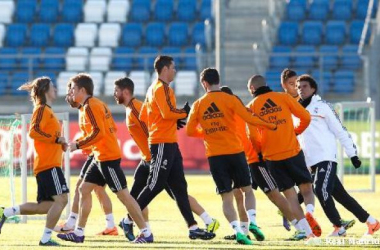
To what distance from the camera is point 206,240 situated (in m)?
13.5

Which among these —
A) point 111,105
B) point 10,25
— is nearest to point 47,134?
point 111,105

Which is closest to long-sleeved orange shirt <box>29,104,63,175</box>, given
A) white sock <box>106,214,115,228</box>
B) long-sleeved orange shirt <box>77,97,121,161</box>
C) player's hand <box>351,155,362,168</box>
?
long-sleeved orange shirt <box>77,97,121,161</box>

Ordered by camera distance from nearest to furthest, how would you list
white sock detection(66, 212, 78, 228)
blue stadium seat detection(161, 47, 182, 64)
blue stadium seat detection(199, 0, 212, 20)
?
white sock detection(66, 212, 78, 228) → blue stadium seat detection(161, 47, 182, 64) → blue stadium seat detection(199, 0, 212, 20)

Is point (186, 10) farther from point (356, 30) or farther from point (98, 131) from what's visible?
point (98, 131)

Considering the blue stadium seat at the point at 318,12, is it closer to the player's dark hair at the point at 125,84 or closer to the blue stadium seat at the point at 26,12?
the blue stadium seat at the point at 26,12

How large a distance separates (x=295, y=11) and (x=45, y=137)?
23845mm

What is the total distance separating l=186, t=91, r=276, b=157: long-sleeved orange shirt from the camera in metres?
13.1

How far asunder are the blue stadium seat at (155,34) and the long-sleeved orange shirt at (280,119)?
2191 centimetres

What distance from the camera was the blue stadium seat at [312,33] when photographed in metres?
34.8

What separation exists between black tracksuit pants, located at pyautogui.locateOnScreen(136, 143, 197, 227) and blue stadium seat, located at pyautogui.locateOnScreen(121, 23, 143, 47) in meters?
21.7

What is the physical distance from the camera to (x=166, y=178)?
1348cm

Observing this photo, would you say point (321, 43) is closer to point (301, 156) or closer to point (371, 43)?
point (371, 43)

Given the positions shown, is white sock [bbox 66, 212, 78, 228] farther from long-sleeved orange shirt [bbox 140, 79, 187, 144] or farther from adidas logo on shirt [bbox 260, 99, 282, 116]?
adidas logo on shirt [bbox 260, 99, 282, 116]

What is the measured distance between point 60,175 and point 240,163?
1966 mm
